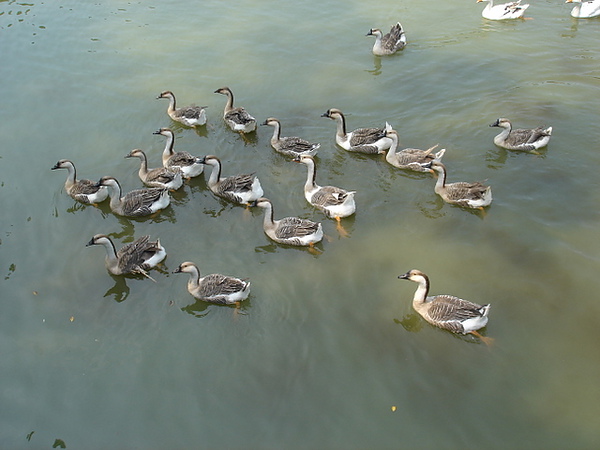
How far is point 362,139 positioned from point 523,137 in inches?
154

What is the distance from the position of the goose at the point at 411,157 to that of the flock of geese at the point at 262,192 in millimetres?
23

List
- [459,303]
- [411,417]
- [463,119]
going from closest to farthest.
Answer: [411,417], [459,303], [463,119]

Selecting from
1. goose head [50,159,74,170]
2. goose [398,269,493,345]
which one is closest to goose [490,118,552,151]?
goose [398,269,493,345]

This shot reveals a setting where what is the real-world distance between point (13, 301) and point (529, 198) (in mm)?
11008

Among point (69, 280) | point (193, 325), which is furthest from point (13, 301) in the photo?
point (193, 325)

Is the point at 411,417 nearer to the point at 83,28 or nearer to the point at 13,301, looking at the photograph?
the point at 13,301

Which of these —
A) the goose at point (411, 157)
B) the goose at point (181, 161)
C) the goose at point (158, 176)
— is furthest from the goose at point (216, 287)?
the goose at point (411, 157)

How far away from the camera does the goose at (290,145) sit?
13.4 metres

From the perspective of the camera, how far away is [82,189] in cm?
1248

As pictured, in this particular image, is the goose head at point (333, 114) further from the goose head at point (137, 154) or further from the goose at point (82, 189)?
the goose at point (82, 189)

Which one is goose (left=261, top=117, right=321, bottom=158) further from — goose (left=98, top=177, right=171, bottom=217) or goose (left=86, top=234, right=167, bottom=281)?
goose (left=86, top=234, right=167, bottom=281)

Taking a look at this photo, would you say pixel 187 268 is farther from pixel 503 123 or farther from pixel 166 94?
pixel 503 123

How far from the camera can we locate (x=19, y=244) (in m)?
11.6

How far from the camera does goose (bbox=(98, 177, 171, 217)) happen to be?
1206 cm
